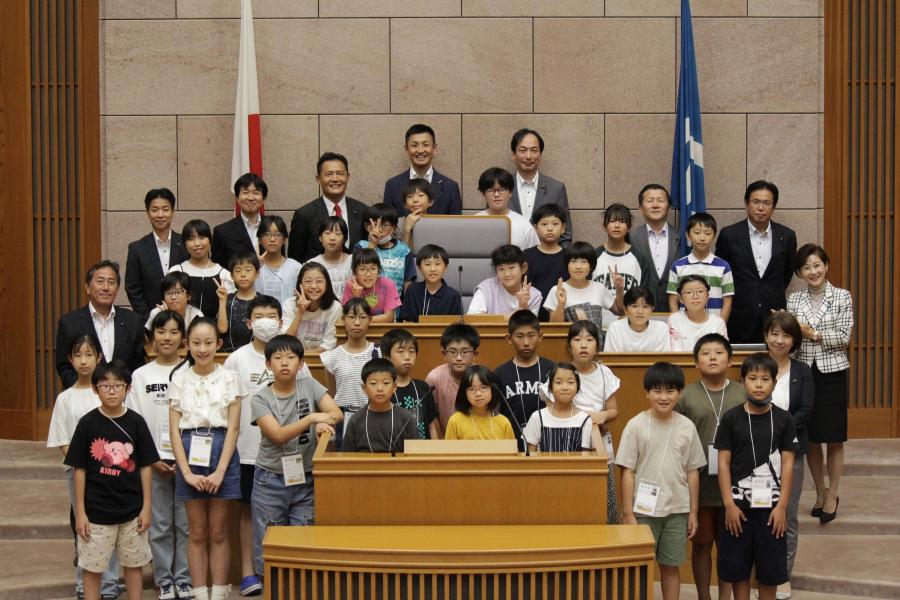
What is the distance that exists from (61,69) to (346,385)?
4145 mm

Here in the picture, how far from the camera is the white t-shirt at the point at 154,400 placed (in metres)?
6.30

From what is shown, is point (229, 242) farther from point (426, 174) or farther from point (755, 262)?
point (755, 262)

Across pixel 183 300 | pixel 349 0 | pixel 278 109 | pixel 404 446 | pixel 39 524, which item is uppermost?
pixel 349 0

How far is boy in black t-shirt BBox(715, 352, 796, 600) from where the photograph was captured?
5.71 m

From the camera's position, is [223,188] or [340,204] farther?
[223,188]

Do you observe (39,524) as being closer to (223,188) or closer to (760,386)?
(223,188)

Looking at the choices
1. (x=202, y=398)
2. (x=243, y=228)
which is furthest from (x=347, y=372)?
(x=243, y=228)

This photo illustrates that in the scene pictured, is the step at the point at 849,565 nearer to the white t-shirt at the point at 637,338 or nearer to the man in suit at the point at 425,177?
the white t-shirt at the point at 637,338

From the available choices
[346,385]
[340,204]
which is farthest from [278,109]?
[346,385]

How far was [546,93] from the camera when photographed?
929 centimetres

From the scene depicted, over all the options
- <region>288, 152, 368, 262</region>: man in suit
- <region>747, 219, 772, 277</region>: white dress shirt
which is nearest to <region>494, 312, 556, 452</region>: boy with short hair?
<region>288, 152, 368, 262</region>: man in suit

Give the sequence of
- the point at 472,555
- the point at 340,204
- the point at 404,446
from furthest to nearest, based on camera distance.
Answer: the point at 340,204
the point at 404,446
the point at 472,555

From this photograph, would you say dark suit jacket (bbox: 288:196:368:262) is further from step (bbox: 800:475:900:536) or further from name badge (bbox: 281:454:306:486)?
step (bbox: 800:475:900:536)

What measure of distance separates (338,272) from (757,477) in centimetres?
288
